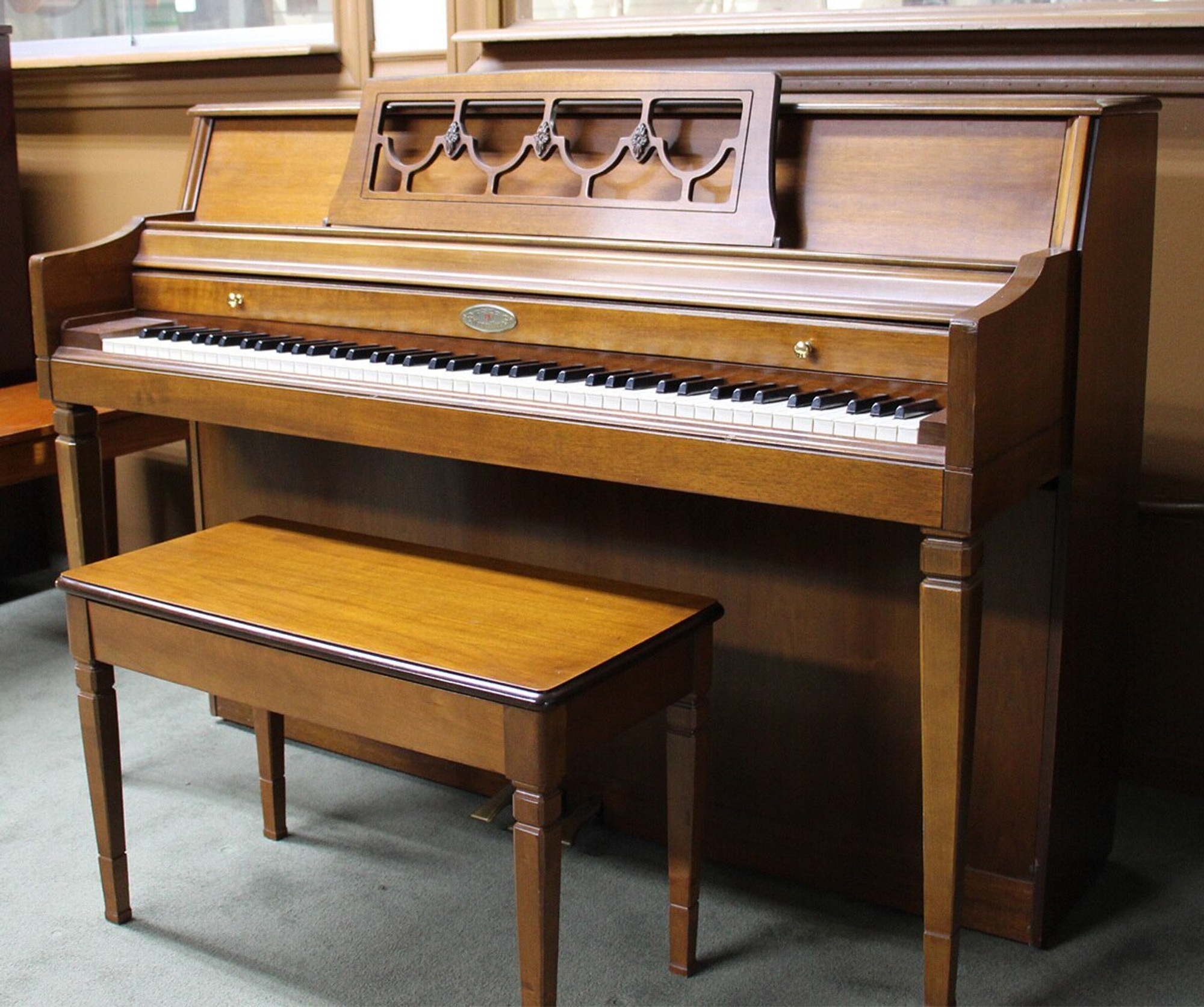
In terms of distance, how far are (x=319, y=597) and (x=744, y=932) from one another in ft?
2.92

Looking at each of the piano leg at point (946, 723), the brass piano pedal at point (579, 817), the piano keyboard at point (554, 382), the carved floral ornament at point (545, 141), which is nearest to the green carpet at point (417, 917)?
the brass piano pedal at point (579, 817)

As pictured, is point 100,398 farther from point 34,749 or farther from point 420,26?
point 420,26

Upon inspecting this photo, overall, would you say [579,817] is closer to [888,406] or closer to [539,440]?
[539,440]

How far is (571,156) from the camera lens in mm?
2348

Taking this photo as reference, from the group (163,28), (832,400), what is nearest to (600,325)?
(832,400)

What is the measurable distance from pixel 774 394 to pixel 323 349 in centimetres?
84

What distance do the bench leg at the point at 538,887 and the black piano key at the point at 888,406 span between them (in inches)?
24.8

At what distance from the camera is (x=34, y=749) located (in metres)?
2.98

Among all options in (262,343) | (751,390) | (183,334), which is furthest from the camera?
(183,334)

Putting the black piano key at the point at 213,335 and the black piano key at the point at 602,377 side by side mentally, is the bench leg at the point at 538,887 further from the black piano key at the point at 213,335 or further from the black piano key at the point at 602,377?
the black piano key at the point at 213,335

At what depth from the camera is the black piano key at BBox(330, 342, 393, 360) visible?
7.50ft

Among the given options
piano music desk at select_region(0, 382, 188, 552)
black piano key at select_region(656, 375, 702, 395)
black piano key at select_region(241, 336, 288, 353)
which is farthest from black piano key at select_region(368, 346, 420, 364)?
piano music desk at select_region(0, 382, 188, 552)

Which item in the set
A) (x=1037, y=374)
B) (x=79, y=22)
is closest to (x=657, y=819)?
(x=1037, y=374)

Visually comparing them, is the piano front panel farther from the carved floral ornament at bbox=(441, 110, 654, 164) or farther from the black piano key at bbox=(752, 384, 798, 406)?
the carved floral ornament at bbox=(441, 110, 654, 164)
